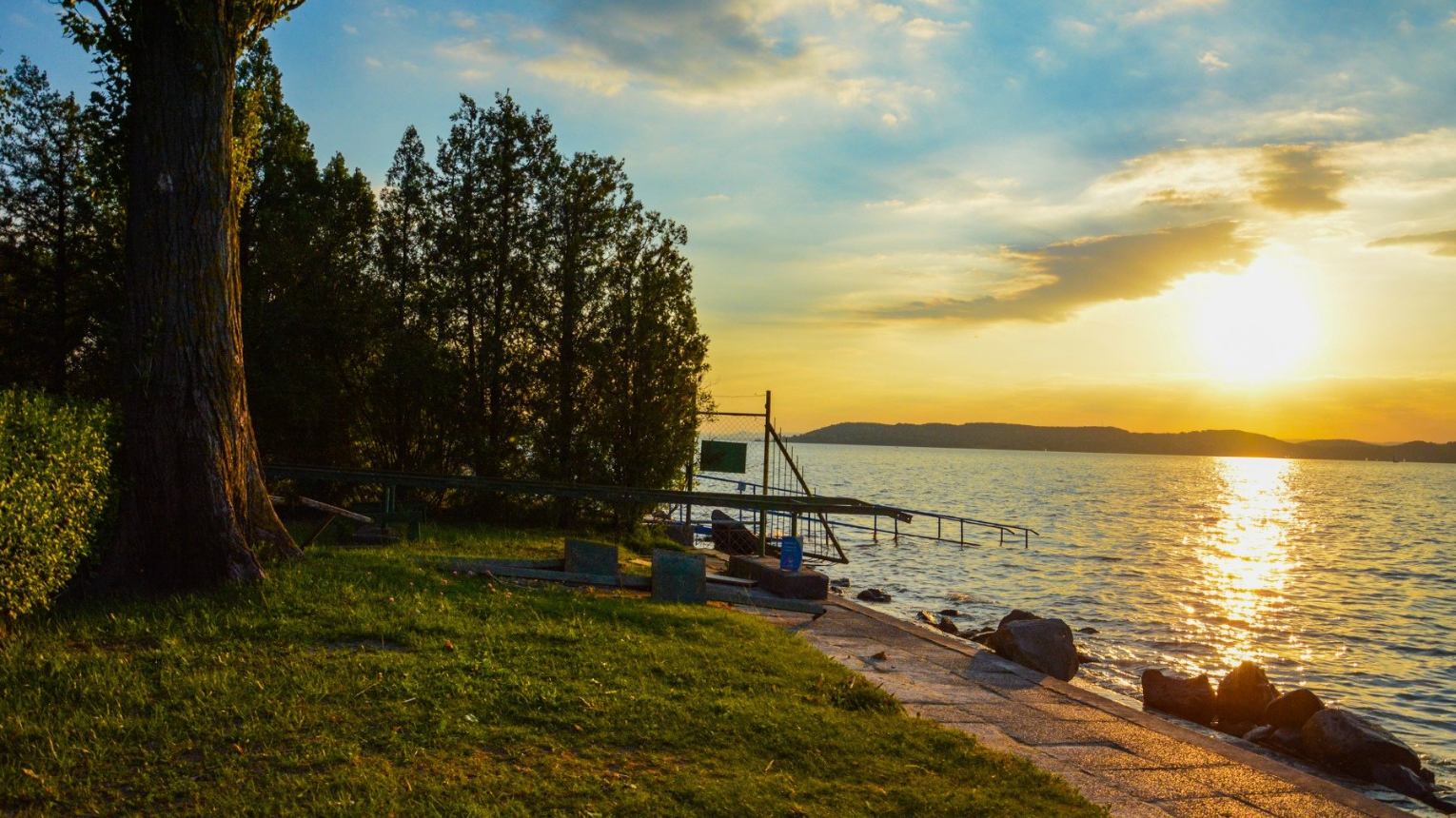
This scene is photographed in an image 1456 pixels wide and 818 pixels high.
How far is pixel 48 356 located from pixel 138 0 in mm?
14963

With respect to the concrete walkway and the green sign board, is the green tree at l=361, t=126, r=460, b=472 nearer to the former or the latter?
the green sign board

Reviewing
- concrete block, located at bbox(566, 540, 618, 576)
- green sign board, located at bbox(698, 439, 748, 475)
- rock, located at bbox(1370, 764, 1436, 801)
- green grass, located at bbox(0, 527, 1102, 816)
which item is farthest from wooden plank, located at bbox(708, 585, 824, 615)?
green sign board, located at bbox(698, 439, 748, 475)

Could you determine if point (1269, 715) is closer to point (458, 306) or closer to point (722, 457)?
point (722, 457)

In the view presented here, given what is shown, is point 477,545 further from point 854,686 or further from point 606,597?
point 854,686

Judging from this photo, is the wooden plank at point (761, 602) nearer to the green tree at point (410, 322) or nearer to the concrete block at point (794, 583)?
the concrete block at point (794, 583)

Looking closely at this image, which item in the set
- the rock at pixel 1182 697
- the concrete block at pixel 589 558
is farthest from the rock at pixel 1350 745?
the concrete block at pixel 589 558

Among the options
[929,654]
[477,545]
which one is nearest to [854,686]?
[929,654]

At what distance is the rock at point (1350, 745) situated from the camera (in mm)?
10578

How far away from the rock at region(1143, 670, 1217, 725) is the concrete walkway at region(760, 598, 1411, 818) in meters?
4.22

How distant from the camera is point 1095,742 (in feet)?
25.1

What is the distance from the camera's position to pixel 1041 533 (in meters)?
44.2

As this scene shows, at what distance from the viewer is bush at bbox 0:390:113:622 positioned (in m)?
7.11

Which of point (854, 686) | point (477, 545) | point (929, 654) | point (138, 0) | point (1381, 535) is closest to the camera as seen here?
point (854, 686)

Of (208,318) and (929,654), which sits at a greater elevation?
(208,318)
